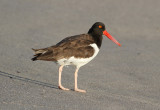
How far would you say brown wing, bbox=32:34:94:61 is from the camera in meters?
7.34

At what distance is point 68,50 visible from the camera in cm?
746

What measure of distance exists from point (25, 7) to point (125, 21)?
3720 mm

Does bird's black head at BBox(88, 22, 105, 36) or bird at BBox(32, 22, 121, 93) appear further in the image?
bird's black head at BBox(88, 22, 105, 36)

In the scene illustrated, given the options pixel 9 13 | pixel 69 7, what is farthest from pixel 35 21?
pixel 69 7

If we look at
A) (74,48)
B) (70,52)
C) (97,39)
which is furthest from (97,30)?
(70,52)

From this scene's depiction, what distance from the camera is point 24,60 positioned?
9.45 metres

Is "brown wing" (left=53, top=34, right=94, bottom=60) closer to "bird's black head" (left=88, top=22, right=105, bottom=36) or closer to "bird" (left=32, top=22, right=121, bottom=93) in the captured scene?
"bird" (left=32, top=22, right=121, bottom=93)

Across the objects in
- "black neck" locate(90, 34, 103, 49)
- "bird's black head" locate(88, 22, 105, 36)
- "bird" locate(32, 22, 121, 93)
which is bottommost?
"bird" locate(32, 22, 121, 93)

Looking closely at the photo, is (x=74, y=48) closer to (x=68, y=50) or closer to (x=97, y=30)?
(x=68, y=50)

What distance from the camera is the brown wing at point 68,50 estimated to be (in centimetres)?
734

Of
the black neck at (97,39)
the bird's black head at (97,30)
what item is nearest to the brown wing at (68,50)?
the black neck at (97,39)

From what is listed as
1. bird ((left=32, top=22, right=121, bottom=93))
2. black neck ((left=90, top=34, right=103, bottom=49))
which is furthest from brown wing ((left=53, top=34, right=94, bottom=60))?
black neck ((left=90, top=34, right=103, bottom=49))

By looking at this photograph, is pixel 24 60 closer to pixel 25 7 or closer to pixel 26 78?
pixel 26 78

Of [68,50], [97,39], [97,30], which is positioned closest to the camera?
[68,50]
